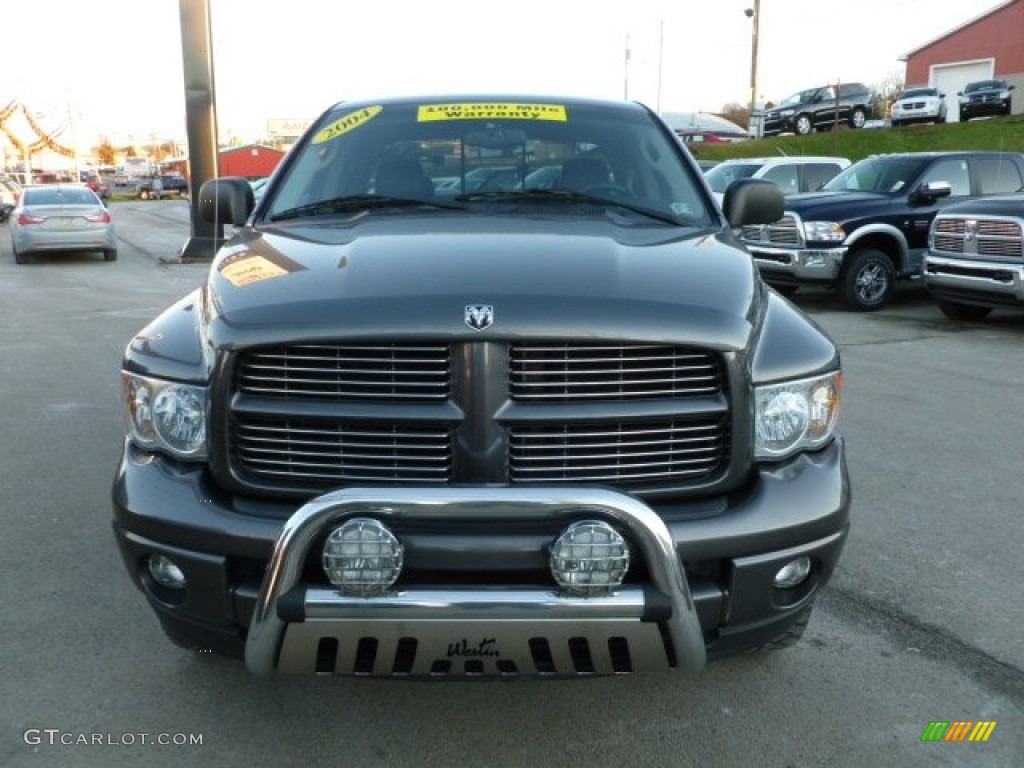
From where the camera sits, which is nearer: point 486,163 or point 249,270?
point 249,270

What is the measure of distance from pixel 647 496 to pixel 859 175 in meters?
11.2

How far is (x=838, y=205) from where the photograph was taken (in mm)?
11391

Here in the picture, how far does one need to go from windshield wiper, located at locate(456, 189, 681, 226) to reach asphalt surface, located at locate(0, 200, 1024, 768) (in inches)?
61.6

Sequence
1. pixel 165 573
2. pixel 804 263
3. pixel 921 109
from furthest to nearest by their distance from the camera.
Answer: pixel 921 109, pixel 804 263, pixel 165 573

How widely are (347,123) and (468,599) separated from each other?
249cm

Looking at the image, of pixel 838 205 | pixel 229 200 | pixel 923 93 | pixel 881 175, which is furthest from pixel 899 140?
pixel 229 200

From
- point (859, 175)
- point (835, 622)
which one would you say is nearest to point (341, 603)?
point (835, 622)

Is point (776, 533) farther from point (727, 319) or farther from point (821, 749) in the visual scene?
point (821, 749)

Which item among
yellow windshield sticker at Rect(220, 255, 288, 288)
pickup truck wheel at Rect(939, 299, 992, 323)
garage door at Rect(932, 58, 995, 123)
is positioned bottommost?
pickup truck wheel at Rect(939, 299, 992, 323)

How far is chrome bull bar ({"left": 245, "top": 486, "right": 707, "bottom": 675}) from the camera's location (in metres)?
2.21

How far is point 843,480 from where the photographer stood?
264cm

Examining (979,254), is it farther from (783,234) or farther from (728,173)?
(728,173)

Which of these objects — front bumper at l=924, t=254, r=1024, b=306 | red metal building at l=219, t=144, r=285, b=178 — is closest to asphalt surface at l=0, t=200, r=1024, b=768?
front bumper at l=924, t=254, r=1024, b=306

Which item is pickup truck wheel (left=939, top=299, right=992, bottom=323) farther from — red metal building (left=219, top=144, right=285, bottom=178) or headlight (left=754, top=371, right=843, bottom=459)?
red metal building (left=219, top=144, right=285, bottom=178)
